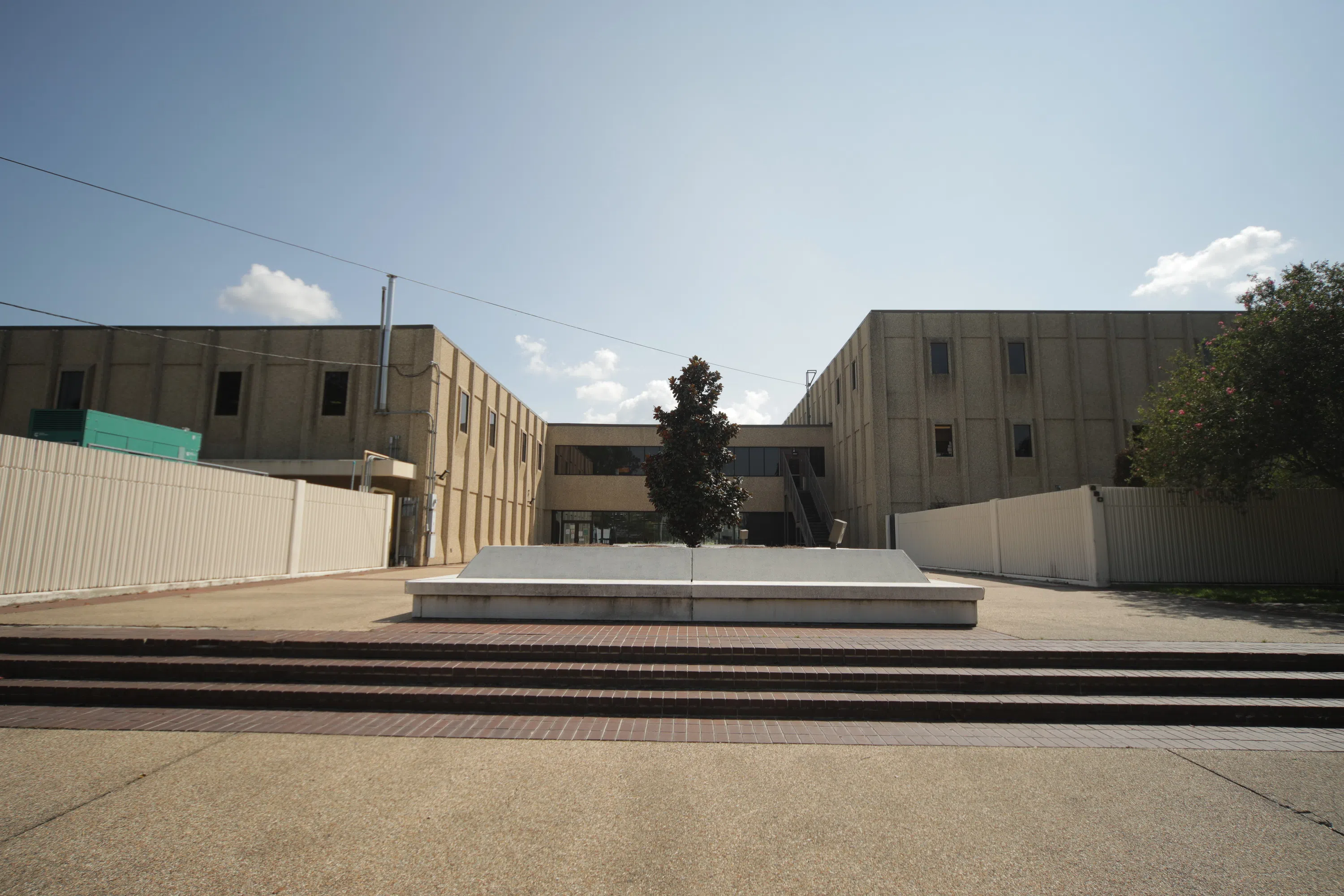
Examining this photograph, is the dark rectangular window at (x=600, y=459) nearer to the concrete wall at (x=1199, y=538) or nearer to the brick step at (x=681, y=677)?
the concrete wall at (x=1199, y=538)

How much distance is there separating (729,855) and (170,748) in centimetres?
405

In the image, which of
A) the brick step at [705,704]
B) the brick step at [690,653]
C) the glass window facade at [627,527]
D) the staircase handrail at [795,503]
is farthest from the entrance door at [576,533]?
the brick step at [705,704]

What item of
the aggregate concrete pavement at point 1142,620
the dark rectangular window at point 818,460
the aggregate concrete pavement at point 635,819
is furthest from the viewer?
the dark rectangular window at point 818,460

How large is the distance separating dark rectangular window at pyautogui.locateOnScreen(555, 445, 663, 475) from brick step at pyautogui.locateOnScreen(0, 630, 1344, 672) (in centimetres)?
2910

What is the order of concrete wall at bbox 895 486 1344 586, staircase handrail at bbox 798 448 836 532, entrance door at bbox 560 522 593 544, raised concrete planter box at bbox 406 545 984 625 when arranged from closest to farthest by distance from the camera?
raised concrete planter box at bbox 406 545 984 625 < concrete wall at bbox 895 486 1344 586 < staircase handrail at bbox 798 448 836 532 < entrance door at bbox 560 522 593 544

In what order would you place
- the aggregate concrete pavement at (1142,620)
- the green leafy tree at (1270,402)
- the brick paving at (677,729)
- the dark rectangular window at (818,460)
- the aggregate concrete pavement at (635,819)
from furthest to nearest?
the dark rectangular window at (818,460), the green leafy tree at (1270,402), the aggregate concrete pavement at (1142,620), the brick paving at (677,729), the aggregate concrete pavement at (635,819)

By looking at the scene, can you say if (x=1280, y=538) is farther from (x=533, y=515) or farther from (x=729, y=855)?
(x=533, y=515)

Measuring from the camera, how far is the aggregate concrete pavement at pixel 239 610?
7.76m

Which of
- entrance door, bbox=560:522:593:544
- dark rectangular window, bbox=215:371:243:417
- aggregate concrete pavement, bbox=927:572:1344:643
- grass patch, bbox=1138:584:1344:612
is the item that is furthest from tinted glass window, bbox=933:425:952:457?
dark rectangular window, bbox=215:371:243:417

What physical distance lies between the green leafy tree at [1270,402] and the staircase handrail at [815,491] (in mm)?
17416

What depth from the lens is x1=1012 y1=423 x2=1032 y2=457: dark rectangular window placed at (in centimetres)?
2705

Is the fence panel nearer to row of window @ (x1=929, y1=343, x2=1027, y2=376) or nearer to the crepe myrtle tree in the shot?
the crepe myrtle tree

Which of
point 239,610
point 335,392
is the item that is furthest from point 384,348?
point 239,610

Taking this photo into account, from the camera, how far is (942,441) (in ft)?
89.5
